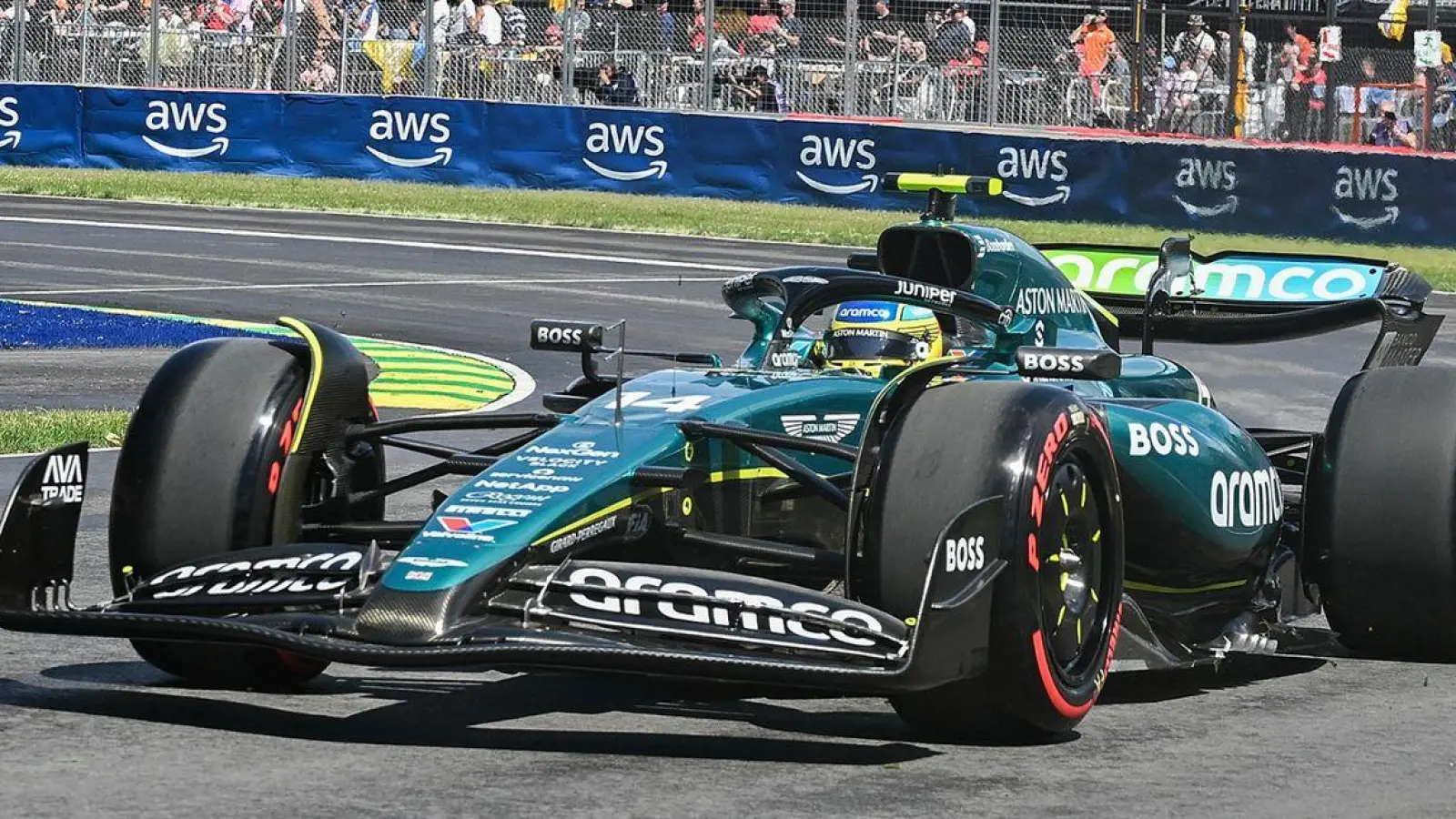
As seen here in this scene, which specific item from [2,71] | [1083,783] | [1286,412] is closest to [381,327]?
[1286,412]

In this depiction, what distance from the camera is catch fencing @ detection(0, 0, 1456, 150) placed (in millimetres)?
29781

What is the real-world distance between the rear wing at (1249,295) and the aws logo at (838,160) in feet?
60.1

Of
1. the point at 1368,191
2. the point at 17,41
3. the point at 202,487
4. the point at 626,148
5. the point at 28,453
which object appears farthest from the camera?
the point at 17,41

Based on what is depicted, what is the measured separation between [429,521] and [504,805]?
1.12m

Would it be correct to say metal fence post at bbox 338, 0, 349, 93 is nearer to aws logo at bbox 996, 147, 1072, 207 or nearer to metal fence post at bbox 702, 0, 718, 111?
metal fence post at bbox 702, 0, 718, 111

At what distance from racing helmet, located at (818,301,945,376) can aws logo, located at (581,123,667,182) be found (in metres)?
21.7

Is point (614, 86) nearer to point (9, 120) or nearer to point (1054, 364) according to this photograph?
point (9, 120)

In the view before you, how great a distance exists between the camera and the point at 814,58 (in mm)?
30219

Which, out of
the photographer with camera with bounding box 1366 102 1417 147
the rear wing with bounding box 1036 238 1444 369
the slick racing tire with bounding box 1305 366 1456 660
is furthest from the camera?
the photographer with camera with bounding box 1366 102 1417 147

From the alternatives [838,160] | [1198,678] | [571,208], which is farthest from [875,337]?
[838,160]

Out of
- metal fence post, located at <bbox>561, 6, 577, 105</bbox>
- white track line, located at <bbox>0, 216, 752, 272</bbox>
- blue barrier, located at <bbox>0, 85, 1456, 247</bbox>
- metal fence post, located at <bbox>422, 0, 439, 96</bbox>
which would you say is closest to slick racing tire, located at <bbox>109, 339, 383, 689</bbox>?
white track line, located at <bbox>0, 216, 752, 272</bbox>

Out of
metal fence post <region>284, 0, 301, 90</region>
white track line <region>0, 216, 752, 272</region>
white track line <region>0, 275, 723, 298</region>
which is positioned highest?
metal fence post <region>284, 0, 301, 90</region>

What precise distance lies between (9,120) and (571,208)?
27.0ft

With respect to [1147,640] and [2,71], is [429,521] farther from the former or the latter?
[2,71]
